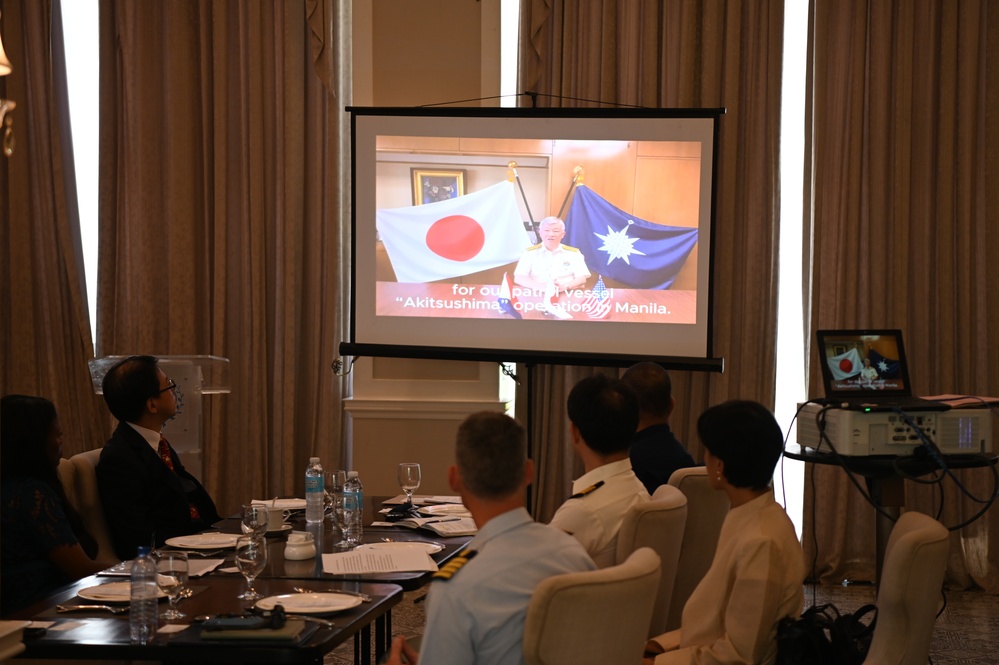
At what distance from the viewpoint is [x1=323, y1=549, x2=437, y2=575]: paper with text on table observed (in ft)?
8.93

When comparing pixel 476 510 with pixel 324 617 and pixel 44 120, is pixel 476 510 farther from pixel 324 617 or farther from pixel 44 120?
pixel 44 120

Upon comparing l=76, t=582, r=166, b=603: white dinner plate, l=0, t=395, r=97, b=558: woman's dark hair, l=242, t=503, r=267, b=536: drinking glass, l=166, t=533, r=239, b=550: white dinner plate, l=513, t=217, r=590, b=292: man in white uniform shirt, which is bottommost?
l=166, t=533, r=239, b=550: white dinner plate

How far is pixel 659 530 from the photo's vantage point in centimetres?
263

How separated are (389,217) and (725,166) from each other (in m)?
1.84

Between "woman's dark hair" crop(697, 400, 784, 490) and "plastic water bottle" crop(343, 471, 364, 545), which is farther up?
"woman's dark hair" crop(697, 400, 784, 490)

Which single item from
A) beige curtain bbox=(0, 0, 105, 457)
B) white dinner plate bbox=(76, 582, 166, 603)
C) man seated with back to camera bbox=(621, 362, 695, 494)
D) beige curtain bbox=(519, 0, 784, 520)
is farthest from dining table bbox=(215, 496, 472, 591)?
beige curtain bbox=(0, 0, 105, 457)

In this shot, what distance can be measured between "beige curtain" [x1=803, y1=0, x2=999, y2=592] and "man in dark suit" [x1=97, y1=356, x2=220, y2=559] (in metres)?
3.34

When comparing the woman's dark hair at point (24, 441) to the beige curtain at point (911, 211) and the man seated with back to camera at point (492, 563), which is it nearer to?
the man seated with back to camera at point (492, 563)

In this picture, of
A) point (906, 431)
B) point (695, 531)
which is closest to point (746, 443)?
point (695, 531)

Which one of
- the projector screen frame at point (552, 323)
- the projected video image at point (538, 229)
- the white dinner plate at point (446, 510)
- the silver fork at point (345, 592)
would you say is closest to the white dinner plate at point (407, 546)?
the silver fork at point (345, 592)

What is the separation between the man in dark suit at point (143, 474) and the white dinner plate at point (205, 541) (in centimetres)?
20

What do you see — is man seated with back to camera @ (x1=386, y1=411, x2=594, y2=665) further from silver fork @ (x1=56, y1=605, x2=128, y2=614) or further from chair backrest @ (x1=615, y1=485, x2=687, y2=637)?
silver fork @ (x1=56, y1=605, x2=128, y2=614)

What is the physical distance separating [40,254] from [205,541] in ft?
11.2

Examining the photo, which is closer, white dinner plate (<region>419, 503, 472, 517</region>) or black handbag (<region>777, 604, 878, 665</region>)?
→ black handbag (<region>777, 604, 878, 665</region>)
